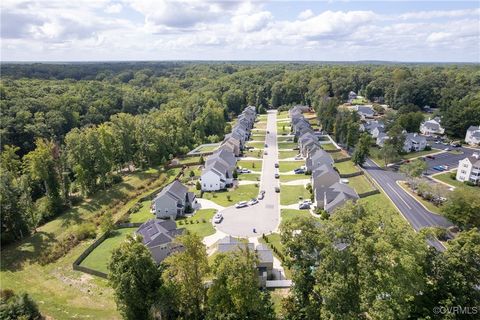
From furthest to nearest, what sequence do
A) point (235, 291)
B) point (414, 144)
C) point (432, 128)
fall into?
point (432, 128) < point (414, 144) < point (235, 291)

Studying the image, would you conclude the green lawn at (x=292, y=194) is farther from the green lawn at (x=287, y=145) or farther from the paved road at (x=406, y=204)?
the green lawn at (x=287, y=145)

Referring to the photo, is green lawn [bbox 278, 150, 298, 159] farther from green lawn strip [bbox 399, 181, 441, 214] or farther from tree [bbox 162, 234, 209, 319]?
tree [bbox 162, 234, 209, 319]

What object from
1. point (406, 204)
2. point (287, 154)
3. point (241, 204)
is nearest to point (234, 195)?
point (241, 204)

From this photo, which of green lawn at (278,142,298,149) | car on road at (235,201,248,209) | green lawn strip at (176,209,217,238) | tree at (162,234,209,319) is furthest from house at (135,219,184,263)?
green lawn at (278,142,298,149)

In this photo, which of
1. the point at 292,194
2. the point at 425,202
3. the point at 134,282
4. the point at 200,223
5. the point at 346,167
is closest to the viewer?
the point at 134,282

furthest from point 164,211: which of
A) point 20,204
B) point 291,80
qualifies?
point 291,80

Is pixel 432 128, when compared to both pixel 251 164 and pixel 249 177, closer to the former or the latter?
pixel 251 164

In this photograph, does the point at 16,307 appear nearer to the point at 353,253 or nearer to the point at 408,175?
the point at 353,253
